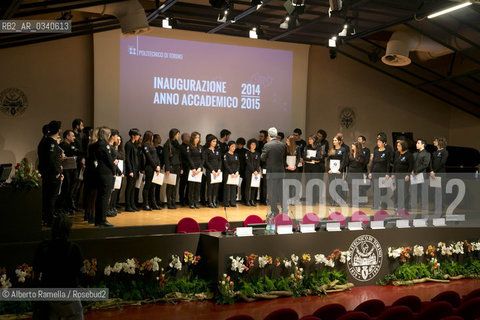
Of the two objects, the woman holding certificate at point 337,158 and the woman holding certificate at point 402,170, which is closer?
the woman holding certificate at point 402,170

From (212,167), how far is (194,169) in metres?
0.44

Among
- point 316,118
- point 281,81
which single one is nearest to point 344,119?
point 316,118

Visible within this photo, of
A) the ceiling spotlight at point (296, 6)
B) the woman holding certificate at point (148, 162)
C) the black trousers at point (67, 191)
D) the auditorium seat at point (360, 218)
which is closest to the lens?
the auditorium seat at point (360, 218)

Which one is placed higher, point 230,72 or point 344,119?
point 230,72

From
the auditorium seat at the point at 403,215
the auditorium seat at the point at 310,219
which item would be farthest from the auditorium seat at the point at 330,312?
the auditorium seat at the point at 403,215

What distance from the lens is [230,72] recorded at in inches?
463

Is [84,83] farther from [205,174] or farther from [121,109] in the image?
[205,174]

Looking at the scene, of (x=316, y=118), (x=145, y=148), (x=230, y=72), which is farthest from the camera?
(x=316, y=118)

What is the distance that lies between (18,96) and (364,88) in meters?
8.55

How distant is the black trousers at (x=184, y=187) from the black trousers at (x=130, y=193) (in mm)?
1095

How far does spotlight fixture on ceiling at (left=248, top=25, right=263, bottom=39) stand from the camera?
32.9 feet

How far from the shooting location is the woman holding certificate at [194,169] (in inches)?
385

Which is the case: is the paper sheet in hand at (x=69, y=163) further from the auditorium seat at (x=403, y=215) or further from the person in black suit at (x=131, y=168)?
the auditorium seat at (x=403, y=215)

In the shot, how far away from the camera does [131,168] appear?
8.99 m
